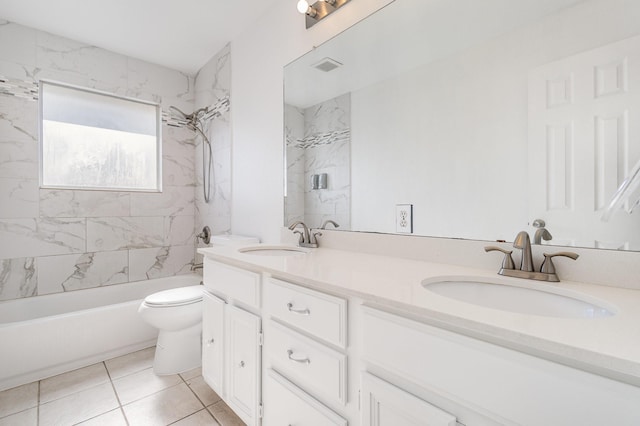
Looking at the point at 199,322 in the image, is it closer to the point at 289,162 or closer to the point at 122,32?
the point at 289,162

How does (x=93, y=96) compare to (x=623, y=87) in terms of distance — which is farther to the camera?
(x=93, y=96)

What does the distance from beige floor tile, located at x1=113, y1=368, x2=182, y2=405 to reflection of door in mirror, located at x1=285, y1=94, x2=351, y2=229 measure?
130 centimetres

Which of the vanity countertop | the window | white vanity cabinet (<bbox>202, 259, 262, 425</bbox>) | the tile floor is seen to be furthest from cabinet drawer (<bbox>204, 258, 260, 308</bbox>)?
the window

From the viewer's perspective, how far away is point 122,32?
2432 mm

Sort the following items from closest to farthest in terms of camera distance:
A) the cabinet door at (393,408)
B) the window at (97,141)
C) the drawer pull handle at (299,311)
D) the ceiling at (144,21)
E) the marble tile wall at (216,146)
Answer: the cabinet door at (393,408) → the drawer pull handle at (299,311) → the ceiling at (144,21) → the window at (97,141) → the marble tile wall at (216,146)

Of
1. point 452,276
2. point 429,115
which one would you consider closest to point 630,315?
point 452,276

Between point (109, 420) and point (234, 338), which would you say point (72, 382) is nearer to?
point (109, 420)

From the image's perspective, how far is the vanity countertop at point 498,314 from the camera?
0.46 metres

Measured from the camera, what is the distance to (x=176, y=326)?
194 cm

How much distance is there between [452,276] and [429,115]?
70 centimetres

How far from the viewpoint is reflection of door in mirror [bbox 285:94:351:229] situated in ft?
5.32

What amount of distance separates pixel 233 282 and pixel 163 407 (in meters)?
0.95

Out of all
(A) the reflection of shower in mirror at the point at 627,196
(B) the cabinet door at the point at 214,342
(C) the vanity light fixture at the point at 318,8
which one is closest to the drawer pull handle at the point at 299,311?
(B) the cabinet door at the point at 214,342

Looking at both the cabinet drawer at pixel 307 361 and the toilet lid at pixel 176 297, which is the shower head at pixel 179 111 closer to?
the toilet lid at pixel 176 297
